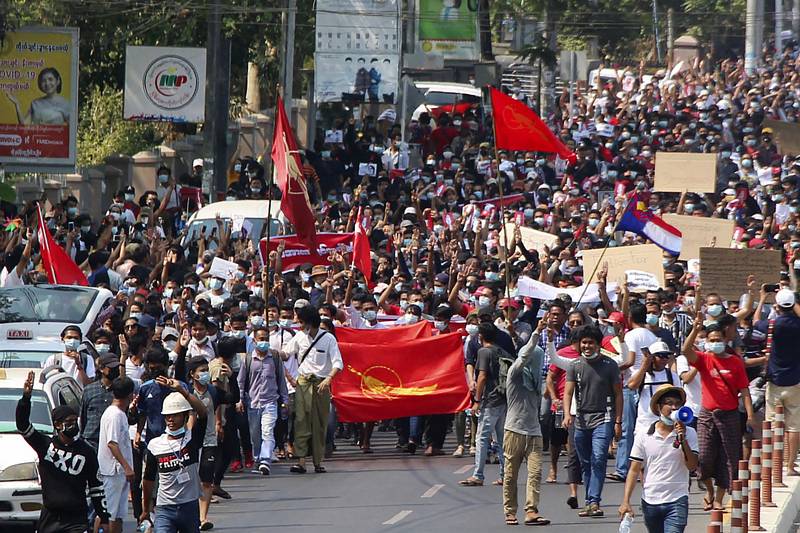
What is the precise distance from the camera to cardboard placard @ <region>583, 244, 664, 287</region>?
20703 mm

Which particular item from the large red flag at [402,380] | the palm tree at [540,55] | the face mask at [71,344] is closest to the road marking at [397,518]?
the face mask at [71,344]

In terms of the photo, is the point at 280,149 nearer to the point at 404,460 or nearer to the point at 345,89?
the point at 404,460

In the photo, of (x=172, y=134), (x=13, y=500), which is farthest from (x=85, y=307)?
(x=172, y=134)

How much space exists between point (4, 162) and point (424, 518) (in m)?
18.0

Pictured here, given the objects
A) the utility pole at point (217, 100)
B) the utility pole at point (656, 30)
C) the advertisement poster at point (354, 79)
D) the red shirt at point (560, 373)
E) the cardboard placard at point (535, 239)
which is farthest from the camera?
the utility pole at point (656, 30)

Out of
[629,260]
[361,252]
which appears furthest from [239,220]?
[629,260]

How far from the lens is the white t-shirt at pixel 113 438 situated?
13469 millimetres

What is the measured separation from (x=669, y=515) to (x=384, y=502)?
4.20 meters

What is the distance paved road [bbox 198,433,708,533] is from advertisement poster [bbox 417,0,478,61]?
2537 centimetres

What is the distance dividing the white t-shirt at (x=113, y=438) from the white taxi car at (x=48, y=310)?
4.20 m

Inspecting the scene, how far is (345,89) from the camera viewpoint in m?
36.0

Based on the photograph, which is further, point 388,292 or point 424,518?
point 388,292

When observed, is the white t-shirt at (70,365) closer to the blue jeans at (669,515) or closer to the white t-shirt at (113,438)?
the white t-shirt at (113,438)

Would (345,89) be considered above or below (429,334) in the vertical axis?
above
